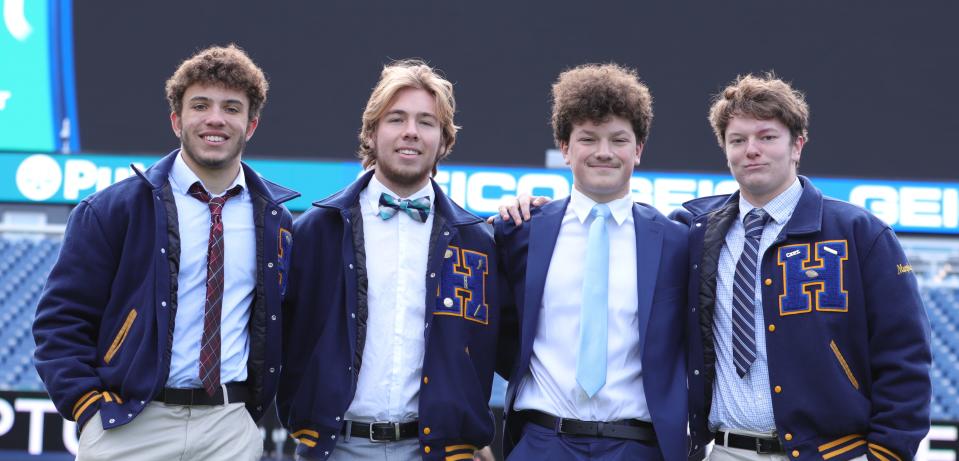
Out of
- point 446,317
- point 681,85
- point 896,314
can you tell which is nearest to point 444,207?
point 446,317

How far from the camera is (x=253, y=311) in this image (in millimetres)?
3441

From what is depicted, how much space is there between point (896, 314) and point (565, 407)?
1042mm

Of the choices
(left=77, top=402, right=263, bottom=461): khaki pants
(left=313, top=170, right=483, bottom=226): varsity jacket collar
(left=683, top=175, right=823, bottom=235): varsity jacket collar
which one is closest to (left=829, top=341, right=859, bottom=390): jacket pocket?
(left=683, top=175, right=823, bottom=235): varsity jacket collar

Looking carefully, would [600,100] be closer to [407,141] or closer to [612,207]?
[612,207]

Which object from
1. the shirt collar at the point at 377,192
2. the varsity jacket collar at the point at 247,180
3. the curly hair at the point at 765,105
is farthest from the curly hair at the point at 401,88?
the curly hair at the point at 765,105

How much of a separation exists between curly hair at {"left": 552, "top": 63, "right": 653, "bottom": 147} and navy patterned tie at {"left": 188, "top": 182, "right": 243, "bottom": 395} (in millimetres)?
1183

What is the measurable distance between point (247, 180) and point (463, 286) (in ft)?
2.66

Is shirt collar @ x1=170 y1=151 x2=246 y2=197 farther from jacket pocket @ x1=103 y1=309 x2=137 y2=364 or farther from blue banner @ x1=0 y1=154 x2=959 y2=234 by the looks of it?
blue banner @ x1=0 y1=154 x2=959 y2=234

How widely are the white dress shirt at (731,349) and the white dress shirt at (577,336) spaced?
0.26 meters

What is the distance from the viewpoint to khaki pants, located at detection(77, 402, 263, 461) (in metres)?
3.21

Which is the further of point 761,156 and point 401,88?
point 401,88

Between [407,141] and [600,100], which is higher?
[600,100]

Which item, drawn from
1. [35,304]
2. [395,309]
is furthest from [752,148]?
[35,304]

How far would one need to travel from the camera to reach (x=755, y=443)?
329cm
